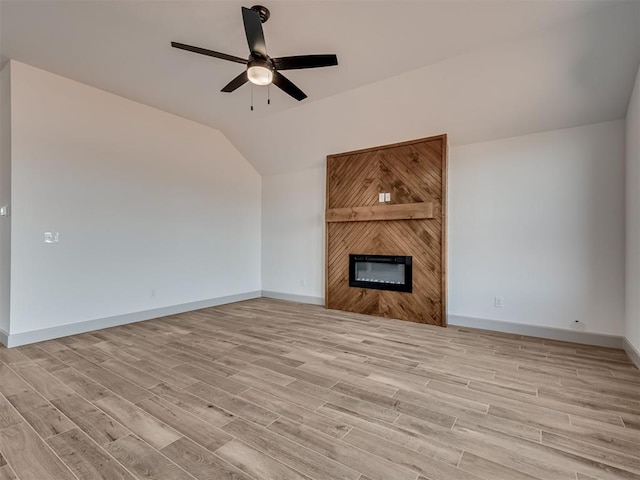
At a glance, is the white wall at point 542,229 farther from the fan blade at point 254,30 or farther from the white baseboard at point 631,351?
the fan blade at point 254,30

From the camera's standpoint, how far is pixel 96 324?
3.90 metres

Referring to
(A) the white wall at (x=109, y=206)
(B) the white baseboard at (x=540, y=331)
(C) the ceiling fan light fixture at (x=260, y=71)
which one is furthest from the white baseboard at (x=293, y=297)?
(C) the ceiling fan light fixture at (x=260, y=71)

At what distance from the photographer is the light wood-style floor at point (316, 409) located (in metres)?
1.56

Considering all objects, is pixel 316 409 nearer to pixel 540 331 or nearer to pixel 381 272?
pixel 381 272

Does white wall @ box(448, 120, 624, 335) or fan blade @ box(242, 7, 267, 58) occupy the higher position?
fan blade @ box(242, 7, 267, 58)

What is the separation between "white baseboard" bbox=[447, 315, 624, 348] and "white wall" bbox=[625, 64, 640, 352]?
0.20 meters

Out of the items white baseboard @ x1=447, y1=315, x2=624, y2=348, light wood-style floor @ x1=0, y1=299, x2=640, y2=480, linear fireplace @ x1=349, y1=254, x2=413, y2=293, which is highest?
linear fireplace @ x1=349, y1=254, x2=413, y2=293

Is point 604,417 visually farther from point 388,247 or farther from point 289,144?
point 289,144

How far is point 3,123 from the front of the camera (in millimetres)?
3434

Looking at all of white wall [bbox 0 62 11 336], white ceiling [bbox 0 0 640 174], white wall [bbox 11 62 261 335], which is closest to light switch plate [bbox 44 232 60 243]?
white wall [bbox 11 62 261 335]

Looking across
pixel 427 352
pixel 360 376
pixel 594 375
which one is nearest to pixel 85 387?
pixel 360 376

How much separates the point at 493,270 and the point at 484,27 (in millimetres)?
2819

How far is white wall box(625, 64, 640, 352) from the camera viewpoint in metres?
2.77

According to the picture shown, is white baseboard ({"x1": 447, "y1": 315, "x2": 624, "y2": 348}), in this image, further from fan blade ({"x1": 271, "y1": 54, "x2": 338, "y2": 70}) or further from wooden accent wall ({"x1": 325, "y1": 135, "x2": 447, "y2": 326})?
fan blade ({"x1": 271, "y1": 54, "x2": 338, "y2": 70})
